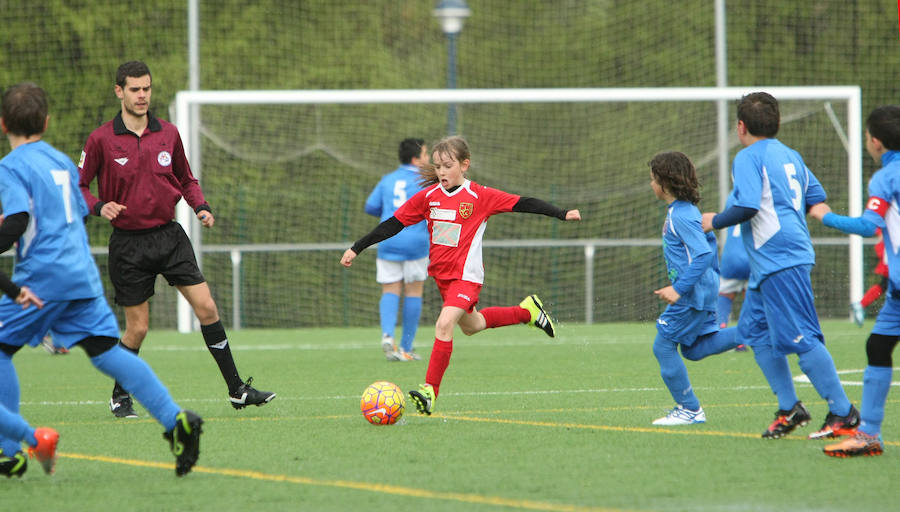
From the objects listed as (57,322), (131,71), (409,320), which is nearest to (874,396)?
(57,322)

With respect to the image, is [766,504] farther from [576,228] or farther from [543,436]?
[576,228]

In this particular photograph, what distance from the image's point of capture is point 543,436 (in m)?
6.46

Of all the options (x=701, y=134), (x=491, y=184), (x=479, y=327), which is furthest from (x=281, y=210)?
(x=479, y=327)

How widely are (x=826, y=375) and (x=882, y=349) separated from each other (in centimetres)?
51

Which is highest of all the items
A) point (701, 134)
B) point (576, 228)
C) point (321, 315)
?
point (701, 134)

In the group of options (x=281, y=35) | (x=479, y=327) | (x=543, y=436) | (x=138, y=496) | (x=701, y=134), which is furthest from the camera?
(x=281, y=35)

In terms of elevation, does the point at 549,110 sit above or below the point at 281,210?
above

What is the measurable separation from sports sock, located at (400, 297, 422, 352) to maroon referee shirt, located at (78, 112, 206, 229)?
16.0 ft

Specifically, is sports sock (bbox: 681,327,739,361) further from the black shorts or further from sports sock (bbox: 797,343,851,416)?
the black shorts

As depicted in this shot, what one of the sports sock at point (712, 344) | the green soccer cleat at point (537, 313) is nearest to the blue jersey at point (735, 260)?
the green soccer cleat at point (537, 313)

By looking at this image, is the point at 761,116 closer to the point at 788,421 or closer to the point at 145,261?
the point at 788,421

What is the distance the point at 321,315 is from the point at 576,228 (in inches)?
195

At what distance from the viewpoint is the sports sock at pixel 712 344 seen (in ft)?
22.6

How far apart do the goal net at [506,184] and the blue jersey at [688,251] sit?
30.3ft
